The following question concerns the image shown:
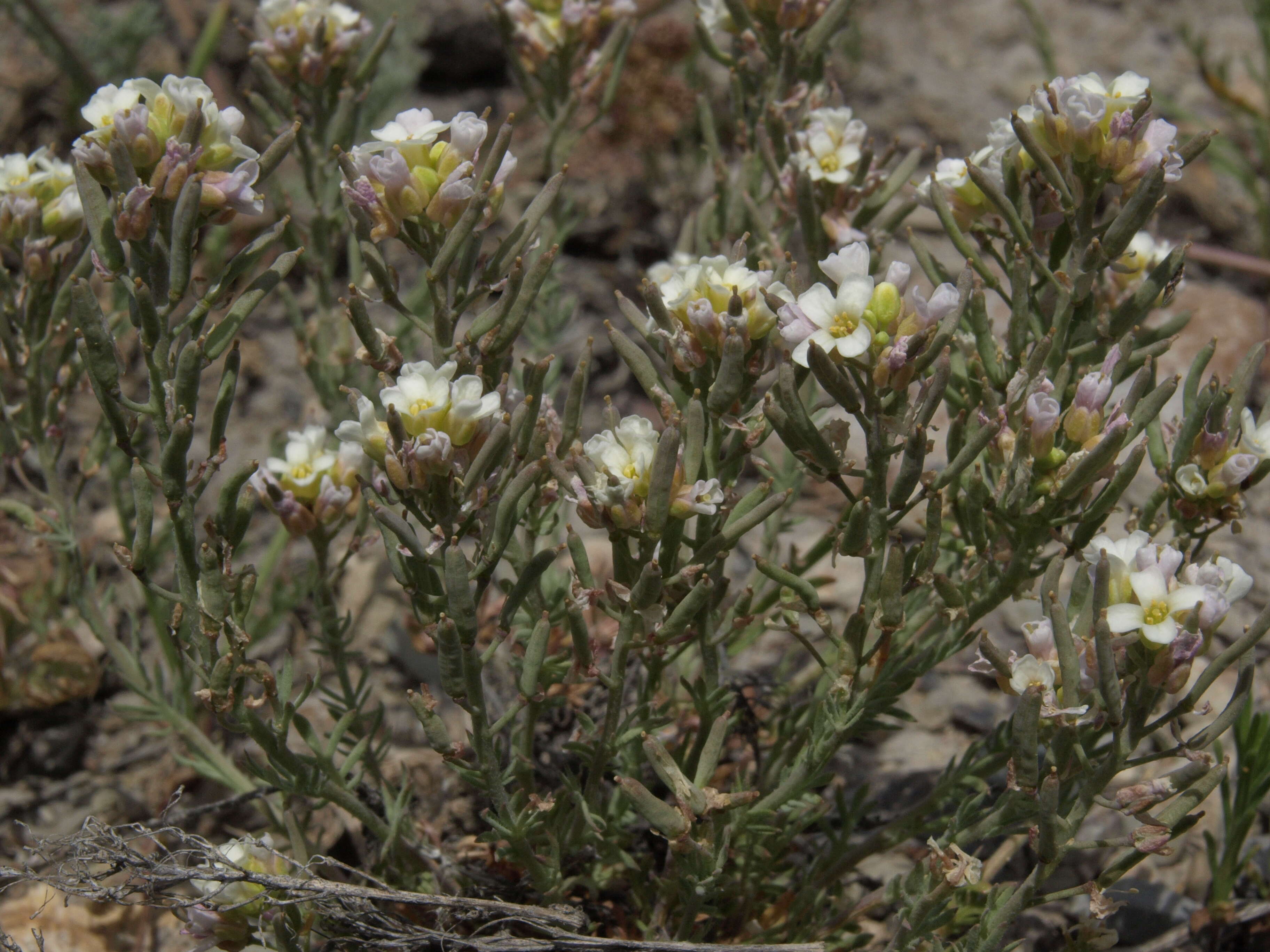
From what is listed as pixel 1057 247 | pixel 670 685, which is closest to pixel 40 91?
pixel 670 685

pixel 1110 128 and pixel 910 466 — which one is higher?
pixel 1110 128

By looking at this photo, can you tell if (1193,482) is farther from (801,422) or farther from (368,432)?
(368,432)

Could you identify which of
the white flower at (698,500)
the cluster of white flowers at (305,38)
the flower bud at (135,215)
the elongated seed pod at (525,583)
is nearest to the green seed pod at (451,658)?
the elongated seed pod at (525,583)

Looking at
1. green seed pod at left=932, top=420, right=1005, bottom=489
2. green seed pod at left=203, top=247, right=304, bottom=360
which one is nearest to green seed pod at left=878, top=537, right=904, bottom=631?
green seed pod at left=932, top=420, right=1005, bottom=489

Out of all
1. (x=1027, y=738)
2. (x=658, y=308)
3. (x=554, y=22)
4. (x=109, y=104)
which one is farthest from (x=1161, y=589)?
(x=554, y=22)

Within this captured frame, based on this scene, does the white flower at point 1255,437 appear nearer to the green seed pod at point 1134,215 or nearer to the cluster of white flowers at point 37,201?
the green seed pod at point 1134,215
